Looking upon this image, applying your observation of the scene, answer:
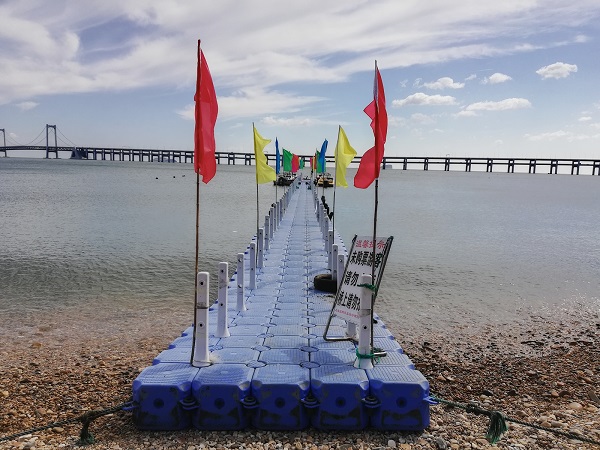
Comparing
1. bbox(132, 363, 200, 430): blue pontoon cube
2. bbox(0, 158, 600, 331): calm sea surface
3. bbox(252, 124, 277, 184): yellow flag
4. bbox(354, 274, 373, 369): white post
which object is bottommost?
bbox(0, 158, 600, 331): calm sea surface

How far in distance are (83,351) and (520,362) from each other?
9056 mm

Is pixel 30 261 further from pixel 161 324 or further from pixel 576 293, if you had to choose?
pixel 576 293

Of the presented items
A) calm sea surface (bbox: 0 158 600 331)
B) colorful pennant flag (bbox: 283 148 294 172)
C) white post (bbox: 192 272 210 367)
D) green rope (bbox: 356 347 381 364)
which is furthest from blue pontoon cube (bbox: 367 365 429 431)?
colorful pennant flag (bbox: 283 148 294 172)

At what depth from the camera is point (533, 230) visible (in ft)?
114

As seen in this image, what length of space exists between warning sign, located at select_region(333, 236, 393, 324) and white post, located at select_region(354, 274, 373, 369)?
5.3 inches

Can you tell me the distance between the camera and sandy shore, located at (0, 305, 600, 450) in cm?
521

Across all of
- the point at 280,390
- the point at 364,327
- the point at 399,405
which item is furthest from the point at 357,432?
the point at 364,327

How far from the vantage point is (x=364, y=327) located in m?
6.01

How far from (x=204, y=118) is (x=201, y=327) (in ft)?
8.53

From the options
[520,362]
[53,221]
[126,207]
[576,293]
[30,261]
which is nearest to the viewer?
[520,362]

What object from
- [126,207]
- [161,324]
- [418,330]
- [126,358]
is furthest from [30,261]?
[126,207]

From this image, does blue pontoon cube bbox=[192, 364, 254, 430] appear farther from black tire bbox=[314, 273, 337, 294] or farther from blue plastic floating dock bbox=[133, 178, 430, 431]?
black tire bbox=[314, 273, 337, 294]

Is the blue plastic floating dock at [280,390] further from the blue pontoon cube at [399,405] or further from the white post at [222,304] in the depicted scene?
the white post at [222,304]

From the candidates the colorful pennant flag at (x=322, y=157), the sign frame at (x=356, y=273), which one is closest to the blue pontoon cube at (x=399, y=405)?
the sign frame at (x=356, y=273)
